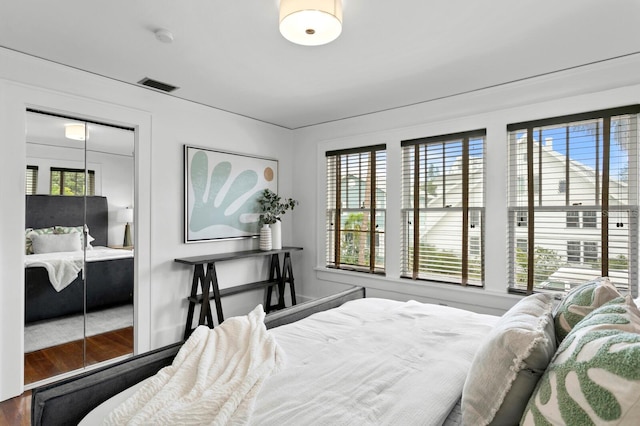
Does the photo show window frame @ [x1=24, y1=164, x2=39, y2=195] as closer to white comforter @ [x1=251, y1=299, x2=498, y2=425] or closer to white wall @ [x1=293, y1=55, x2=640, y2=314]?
white comforter @ [x1=251, y1=299, x2=498, y2=425]

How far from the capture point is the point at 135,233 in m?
3.36

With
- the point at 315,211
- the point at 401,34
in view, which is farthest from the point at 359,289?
the point at 401,34

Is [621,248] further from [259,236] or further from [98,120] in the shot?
[98,120]

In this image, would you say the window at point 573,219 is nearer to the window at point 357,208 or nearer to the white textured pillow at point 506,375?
the window at point 357,208

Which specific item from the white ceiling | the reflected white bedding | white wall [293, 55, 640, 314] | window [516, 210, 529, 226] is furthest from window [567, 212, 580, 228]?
the reflected white bedding

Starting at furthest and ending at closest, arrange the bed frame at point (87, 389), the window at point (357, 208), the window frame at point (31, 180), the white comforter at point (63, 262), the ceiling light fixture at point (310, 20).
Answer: the window at point (357, 208) → the white comforter at point (63, 262) → the window frame at point (31, 180) → the ceiling light fixture at point (310, 20) → the bed frame at point (87, 389)

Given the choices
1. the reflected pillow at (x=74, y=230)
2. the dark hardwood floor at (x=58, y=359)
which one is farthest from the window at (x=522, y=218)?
the reflected pillow at (x=74, y=230)

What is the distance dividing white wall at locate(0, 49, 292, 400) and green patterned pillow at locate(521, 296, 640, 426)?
3338mm

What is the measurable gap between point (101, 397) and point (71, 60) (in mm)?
2602

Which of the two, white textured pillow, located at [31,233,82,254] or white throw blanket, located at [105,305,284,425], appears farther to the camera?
white textured pillow, located at [31,233,82,254]

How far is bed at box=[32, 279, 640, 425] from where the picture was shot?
0.87 meters

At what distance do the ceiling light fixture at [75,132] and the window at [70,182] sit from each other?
0.29 metres

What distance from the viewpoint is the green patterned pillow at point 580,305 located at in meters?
1.35

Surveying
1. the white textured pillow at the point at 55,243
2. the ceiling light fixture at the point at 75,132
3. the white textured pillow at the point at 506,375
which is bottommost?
the white textured pillow at the point at 506,375
